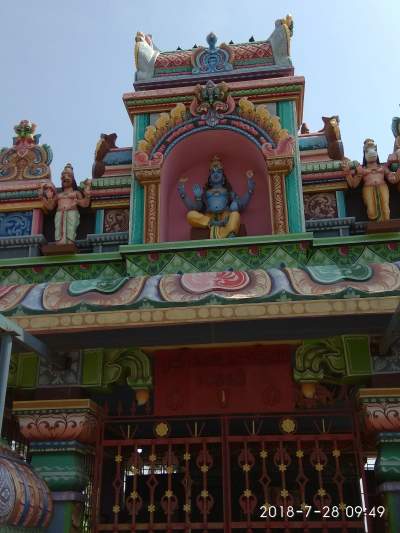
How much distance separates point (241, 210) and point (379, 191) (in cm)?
198

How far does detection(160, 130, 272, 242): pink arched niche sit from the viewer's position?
893cm

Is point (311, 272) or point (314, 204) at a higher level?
point (314, 204)

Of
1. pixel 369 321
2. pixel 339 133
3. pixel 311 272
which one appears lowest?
pixel 369 321

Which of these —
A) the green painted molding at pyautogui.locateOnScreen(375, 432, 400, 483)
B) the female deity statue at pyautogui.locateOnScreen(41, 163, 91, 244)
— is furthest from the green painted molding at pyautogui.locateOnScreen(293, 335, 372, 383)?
the female deity statue at pyautogui.locateOnScreen(41, 163, 91, 244)

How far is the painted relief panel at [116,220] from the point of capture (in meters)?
8.90

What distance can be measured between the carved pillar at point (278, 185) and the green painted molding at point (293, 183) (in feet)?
0.21

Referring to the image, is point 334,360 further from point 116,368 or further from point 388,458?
point 116,368

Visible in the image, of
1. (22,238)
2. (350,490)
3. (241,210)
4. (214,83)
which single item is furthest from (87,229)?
(350,490)

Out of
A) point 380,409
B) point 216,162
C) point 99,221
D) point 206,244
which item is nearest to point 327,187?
point 216,162

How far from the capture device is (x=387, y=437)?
19.5 feet

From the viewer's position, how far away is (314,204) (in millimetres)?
8695

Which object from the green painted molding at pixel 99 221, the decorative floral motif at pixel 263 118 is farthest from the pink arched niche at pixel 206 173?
the green painted molding at pixel 99 221

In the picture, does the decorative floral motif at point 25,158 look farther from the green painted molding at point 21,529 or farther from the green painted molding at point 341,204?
the green painted molding at point 21,529

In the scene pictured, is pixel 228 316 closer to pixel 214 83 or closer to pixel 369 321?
pixel 369 321
